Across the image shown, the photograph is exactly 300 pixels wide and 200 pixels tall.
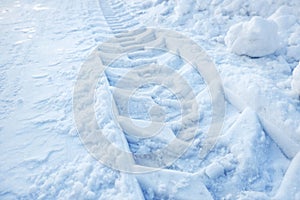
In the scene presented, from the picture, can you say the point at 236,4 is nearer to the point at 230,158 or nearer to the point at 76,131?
the point at 230,158

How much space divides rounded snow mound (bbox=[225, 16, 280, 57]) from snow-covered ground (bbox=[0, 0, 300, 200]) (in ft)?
0.04

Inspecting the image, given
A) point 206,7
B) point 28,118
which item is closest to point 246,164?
point 28,118

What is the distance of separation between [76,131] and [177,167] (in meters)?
0.98

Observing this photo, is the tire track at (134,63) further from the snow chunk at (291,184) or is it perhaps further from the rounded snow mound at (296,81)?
the rounded snow mound at (296,81)

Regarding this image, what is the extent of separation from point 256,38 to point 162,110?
4.31ft

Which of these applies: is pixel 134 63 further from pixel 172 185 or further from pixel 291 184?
pixel 291 184

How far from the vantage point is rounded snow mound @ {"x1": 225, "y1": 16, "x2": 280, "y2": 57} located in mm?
2854

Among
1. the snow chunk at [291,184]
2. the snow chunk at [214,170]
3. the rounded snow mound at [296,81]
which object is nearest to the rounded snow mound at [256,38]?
the rounded snow mound at [296,81]

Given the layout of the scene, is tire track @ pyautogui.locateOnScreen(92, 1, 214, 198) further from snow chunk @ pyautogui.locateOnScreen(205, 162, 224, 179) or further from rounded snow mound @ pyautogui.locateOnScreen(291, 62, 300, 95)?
rounded snow mound @ pyautogui.locateOnScreen(291, 62, 300, 95)

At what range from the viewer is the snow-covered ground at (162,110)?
1.94m

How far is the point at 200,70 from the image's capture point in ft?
9.95

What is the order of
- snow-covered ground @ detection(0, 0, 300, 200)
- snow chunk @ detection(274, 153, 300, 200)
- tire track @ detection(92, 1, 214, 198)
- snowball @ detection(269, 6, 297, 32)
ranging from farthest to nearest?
snowball @ detection(269, 6, 297, 32)
tire track @ detection(92, 1, 214, 198)
snow-covered ground @ detection(0, 0, 300, 200)
snow chunk @ detection(274, 153, 300, 200)

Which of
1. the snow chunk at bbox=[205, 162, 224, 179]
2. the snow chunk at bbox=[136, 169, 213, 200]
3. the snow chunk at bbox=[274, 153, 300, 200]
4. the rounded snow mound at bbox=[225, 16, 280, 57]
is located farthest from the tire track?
the rounded snow mound at bbox=[225, 16, 280, 57]

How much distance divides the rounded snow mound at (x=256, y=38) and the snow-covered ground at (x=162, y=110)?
0.04 ft
